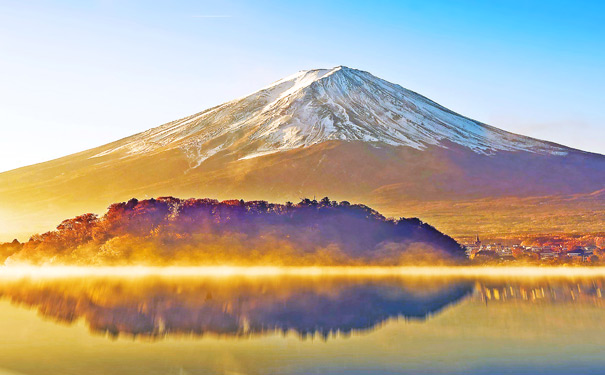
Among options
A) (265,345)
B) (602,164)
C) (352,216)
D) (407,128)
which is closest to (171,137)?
(407,128)

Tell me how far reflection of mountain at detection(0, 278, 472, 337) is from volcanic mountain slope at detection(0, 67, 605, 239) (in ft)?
232

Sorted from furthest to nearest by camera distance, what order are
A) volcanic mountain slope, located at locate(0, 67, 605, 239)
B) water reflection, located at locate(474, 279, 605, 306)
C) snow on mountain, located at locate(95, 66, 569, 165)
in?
snow on mountain, located at locate(95, 66, 569, 165)
volcanic mountain slope, located at locate(0, 67, 605, 239)
water reflection, located at locate(474, 279, 605, 306)

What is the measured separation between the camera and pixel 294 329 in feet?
55.7

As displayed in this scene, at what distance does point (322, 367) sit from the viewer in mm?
12742

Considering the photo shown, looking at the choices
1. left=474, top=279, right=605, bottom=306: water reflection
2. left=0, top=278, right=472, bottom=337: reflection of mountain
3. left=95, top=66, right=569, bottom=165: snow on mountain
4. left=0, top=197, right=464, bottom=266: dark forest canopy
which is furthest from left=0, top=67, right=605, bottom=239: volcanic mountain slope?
left=0, top=278, right=472, bottom=337: reflection of mountain

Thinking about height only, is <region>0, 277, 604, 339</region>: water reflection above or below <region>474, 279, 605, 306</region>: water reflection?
above

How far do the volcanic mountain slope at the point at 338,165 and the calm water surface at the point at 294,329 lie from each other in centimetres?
7301

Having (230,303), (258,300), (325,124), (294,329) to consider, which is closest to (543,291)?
(258,300)

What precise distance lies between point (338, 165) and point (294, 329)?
11515 centimetres

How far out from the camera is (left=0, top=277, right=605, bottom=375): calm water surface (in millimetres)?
12914

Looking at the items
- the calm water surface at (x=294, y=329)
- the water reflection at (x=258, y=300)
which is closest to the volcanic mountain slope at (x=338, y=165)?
the water reflection at (x=258, y=300)

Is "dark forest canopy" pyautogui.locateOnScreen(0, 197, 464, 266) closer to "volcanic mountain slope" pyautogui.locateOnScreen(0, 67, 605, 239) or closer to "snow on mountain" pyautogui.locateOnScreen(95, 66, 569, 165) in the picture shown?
"volcanic mountain slope" pyautogui.locateOnScreen(0, 67, 605, 239)

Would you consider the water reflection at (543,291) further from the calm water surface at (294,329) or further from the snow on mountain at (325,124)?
the snow on mountain at (325,124)

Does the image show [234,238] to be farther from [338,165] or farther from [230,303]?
[338,165]
